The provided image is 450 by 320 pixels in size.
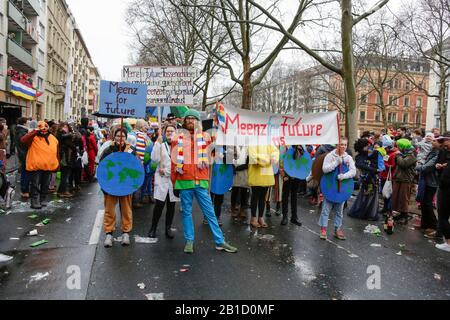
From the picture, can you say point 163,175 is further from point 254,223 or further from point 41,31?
point 41,31

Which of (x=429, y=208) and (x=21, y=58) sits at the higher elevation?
(x=21, y=58)

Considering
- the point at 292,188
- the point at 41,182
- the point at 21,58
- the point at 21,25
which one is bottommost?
the point at 41,182

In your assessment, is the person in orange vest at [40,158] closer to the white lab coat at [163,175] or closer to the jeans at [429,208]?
the white lab coat at [163,175]

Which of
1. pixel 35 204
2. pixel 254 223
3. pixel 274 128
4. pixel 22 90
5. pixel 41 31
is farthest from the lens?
pixel 41 31

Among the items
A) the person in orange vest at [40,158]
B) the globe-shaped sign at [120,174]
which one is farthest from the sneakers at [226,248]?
the person in orange vest at [40,158]

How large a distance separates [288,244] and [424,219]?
11.1 ft

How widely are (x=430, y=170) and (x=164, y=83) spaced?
615cm

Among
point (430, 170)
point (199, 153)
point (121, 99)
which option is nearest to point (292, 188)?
point (430, 170)

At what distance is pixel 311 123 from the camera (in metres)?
7.15

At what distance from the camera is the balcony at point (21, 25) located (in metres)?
28.1

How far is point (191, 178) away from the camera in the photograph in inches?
223

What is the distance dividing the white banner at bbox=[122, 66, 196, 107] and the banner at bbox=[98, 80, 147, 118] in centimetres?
244

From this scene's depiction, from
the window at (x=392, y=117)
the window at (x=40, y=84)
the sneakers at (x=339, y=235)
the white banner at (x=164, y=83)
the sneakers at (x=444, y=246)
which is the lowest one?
the sneakers at (x=444, y=246)

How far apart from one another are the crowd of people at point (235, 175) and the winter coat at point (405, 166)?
0.02 m
